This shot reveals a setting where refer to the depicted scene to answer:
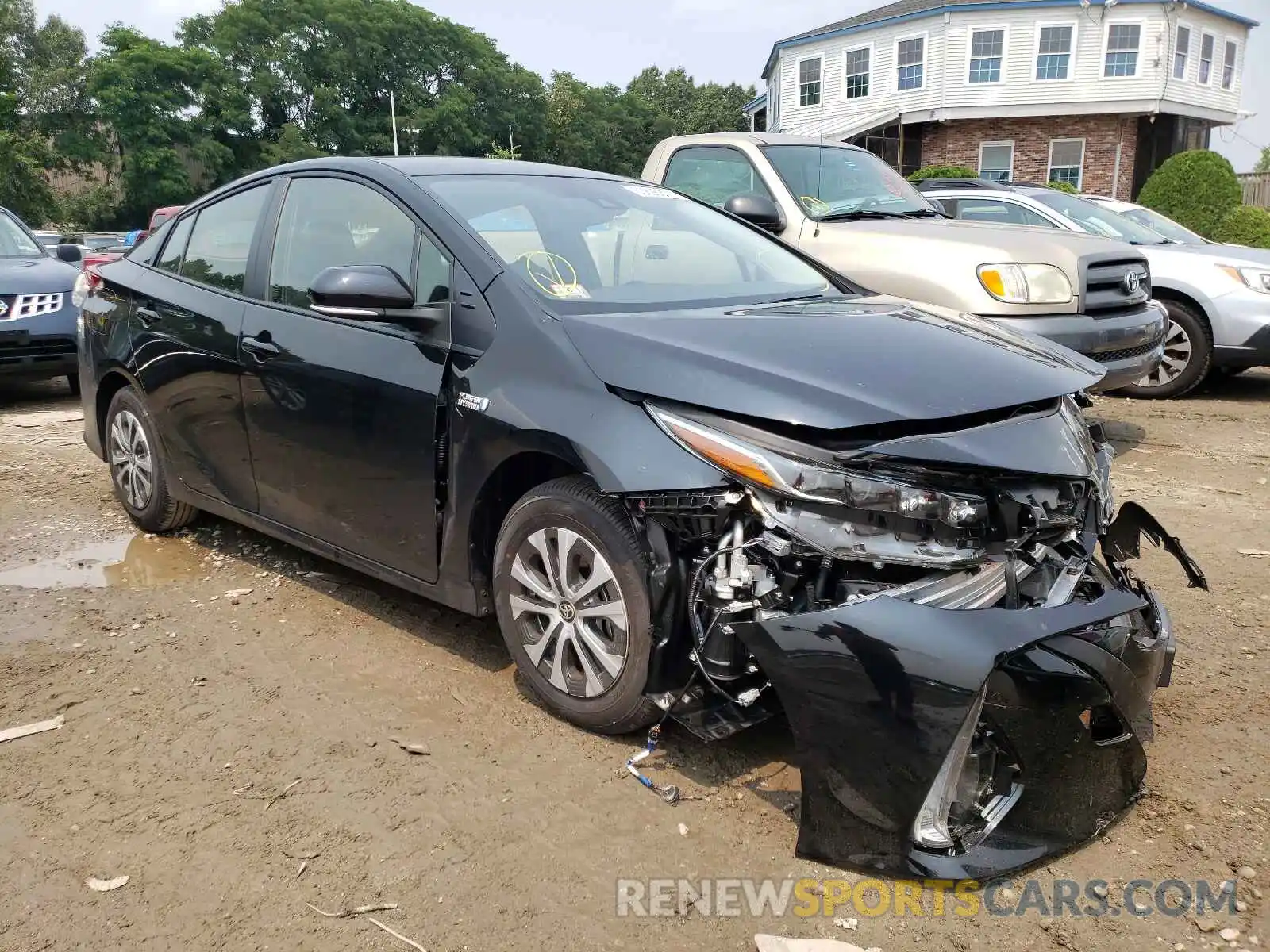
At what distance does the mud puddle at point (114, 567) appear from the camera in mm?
4578

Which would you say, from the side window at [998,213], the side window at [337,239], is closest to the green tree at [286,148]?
the side window at [998,213]

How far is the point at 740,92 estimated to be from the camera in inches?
3553

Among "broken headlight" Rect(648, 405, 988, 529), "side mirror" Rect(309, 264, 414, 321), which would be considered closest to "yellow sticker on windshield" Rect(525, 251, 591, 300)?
"side mirror" Rect(309, 264, 414, 321)

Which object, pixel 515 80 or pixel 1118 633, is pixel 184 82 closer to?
pixel 515 80

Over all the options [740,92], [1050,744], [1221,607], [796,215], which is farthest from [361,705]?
[740,92]

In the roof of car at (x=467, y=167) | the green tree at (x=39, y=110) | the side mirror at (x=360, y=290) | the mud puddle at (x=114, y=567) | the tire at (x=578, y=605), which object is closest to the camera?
the tire at (x=578, y=605)

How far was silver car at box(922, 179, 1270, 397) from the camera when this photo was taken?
8219 millimetres

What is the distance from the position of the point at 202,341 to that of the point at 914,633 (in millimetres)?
3309

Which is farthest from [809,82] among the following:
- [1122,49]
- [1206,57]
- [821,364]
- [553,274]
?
[821,364]

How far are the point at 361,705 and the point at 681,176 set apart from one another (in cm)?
509

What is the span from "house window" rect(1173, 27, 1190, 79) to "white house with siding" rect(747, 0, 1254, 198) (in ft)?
0.18

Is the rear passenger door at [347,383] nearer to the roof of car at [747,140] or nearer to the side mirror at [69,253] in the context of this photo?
the roof of car at [747,140]

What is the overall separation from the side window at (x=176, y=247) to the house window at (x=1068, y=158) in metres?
32.1

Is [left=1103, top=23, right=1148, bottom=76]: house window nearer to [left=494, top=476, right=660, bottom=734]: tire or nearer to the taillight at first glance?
the taillight
